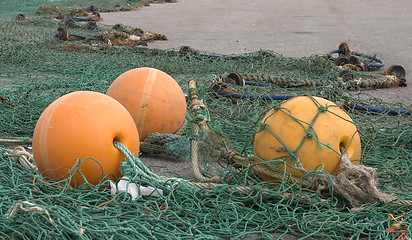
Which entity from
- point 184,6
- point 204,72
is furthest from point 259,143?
point 184,6

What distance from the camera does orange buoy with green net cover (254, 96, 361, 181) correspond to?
3.71 m

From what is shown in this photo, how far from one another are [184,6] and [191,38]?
30.1 feet

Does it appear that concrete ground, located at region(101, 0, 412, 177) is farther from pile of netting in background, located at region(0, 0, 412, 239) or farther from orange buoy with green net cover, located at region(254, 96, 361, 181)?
orange buoy with green net cover, located at region(254, 96, 361, 181)

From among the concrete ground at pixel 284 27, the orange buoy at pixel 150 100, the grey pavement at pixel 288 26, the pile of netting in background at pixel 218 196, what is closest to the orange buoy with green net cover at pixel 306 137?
the pile of netting in background at pixel 218 196

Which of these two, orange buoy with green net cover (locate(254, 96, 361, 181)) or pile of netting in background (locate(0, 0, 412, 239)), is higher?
orange buoy with green net cover (locate(254, 96, 361, 181))

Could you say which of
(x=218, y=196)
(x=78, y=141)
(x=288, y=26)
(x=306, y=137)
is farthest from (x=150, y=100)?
(x=288, y=26)

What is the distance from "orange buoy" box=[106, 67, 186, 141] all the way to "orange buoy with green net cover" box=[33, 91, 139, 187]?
88 centimetres

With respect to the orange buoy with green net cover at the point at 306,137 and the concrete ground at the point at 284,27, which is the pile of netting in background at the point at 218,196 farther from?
the concrete ground at the point at 284,27

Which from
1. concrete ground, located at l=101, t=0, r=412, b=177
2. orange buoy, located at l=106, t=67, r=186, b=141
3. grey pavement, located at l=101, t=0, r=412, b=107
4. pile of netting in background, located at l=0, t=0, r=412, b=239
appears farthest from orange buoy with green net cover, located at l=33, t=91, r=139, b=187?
grey pavement, located at l=101, t=0, r=412, b=107

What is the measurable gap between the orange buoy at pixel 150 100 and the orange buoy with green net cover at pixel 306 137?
1.09 m

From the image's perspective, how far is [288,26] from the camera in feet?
47.9

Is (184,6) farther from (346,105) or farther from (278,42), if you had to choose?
(346,105)

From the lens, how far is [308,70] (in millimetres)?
8180

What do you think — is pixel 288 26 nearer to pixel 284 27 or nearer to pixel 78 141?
pixel 284 27
